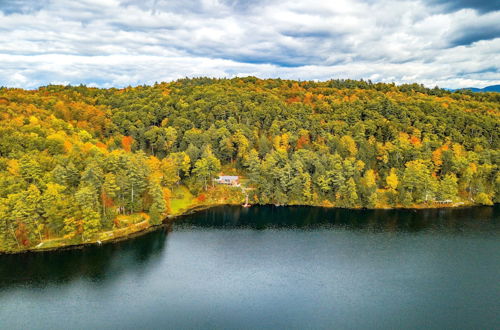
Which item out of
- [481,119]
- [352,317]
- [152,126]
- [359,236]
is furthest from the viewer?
[152,126]

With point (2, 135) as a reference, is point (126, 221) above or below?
below

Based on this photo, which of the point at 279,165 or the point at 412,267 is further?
the point at 279,165

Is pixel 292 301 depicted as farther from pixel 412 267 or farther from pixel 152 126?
pixel 152 126

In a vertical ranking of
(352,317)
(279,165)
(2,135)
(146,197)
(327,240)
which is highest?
(2,135)

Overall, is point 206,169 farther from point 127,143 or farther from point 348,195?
point 348,195

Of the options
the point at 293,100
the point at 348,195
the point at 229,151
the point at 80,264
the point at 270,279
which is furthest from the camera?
the point at 293,100

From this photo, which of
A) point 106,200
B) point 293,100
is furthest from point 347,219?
point 293,100

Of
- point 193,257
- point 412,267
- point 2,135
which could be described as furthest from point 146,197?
point 412,267
